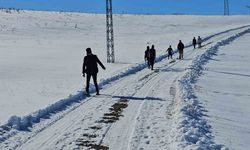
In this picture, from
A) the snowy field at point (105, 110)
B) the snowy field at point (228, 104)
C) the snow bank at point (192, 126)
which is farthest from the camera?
the snowy field at point (228, 104)

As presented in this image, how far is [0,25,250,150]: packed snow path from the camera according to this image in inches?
381

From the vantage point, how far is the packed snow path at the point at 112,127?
967cm

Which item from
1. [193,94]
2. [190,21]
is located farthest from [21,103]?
[190,21]

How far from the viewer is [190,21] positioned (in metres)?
102

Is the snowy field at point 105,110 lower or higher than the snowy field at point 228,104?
higher

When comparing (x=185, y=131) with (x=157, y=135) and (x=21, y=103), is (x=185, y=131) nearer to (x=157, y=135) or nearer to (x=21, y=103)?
(x=157, y=135)

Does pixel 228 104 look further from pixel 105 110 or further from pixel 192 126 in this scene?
pixel 192 126

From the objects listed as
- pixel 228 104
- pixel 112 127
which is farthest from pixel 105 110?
pixel 228 104

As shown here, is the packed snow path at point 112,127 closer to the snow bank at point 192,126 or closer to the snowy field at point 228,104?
the snow bank at point 192,126

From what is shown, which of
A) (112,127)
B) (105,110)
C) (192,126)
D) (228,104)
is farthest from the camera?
(228,104)

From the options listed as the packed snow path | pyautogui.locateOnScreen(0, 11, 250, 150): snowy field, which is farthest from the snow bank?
the packed snow path

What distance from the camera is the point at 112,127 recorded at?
11109mm

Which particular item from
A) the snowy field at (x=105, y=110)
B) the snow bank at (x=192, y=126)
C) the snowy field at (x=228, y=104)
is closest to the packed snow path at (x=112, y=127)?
the snowy field at (x=105, y=110)

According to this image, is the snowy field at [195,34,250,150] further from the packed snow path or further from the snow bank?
the packed snow path
